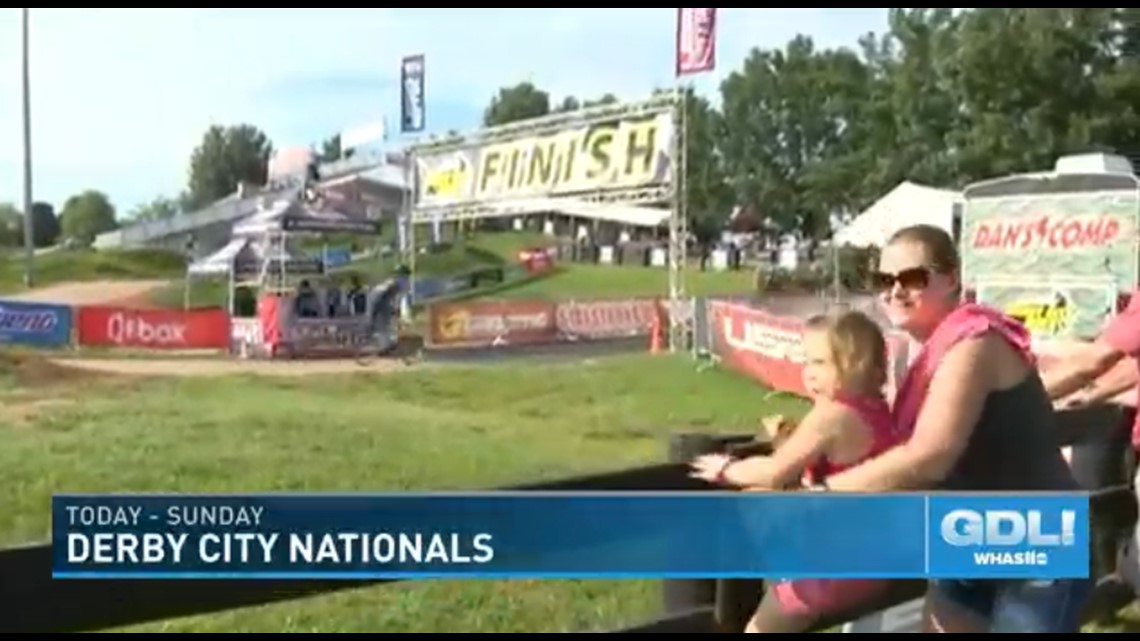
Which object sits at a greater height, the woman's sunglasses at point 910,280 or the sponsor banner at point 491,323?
the woman's sunglasses at point 910,280

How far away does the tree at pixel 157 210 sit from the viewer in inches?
119

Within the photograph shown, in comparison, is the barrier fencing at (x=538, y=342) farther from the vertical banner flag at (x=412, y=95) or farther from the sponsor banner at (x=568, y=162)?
the vertical banner flag at (x=412, y=95)

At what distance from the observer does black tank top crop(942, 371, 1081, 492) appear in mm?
2561

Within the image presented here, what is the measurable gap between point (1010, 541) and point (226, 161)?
1.71 meters

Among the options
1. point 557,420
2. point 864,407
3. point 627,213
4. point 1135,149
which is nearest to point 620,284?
point 627,213

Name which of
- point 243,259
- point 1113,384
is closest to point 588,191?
point 243,259

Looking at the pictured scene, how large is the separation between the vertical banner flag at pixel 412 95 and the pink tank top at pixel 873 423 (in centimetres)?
101

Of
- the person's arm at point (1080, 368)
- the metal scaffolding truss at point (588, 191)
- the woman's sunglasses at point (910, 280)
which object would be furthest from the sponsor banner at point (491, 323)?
the person's arm at point (1080, 368)

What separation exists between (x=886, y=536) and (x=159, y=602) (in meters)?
1.40

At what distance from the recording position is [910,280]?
9.19 ft

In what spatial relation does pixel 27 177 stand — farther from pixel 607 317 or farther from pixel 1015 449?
pixel 1015 449

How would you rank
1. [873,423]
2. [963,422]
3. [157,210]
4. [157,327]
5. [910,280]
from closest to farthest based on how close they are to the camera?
[963,422]
[873,423]
[910,280]
[157,210]
[157,327]

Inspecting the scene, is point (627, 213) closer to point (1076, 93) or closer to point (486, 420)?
point (486, 420)

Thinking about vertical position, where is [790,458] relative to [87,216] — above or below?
below
